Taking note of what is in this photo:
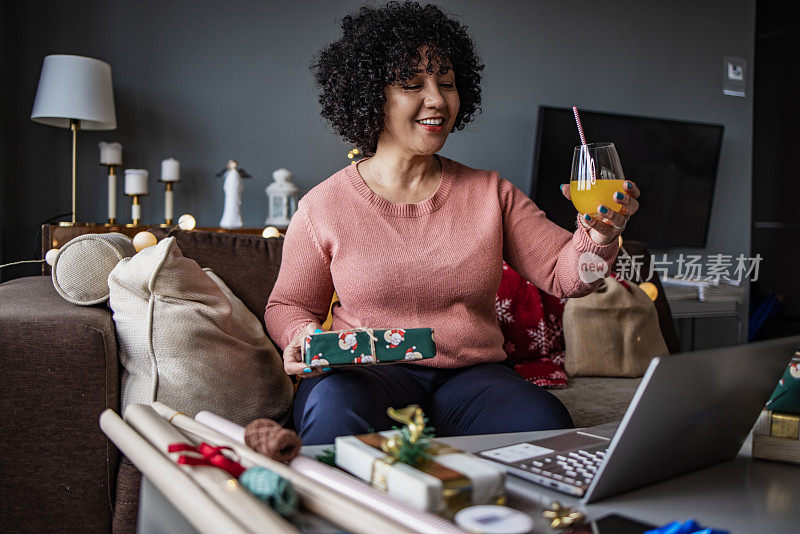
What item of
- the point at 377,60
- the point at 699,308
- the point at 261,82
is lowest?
the point at 699,308

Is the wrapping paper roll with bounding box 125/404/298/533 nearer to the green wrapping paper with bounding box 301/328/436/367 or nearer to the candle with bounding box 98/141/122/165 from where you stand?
the green wrapping paper with bounding box 301/328/436/367

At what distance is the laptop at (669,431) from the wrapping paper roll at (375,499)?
8.4 inches

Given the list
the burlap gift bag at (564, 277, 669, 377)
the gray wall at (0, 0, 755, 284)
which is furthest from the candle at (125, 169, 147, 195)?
the burlap gift bag at (564, 277, 669, 377)

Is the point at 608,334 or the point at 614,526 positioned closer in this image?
the point at 614,526

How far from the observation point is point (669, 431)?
737mm

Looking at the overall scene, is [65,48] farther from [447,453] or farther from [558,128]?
[447,453]

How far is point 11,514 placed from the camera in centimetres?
131

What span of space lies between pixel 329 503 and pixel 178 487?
0.47 ft

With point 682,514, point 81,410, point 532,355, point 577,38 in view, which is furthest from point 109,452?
point 577,38

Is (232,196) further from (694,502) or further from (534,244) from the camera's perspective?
(694,502)

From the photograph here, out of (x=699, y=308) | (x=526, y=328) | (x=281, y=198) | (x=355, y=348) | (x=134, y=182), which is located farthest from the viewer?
(x=699, y=308)

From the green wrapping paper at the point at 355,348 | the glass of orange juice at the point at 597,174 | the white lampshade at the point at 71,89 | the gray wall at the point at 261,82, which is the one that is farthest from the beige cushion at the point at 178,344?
the gray wall at the point at 261,82

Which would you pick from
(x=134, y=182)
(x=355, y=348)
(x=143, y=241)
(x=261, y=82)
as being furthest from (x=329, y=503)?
(x=261, y=82)

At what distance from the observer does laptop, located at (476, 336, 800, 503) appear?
0.68 metres
